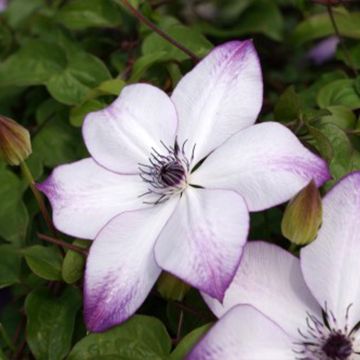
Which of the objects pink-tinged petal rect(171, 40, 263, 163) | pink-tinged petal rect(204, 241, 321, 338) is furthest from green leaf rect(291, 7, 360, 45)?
pink-tinged petal rect(204, 241, 321, 338)

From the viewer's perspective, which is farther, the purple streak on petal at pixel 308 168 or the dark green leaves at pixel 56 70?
the dark green leaves at pixel 56 70

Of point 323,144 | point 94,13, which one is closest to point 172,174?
point 323,144

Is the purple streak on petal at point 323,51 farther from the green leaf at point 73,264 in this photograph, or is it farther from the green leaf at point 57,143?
the green leaf at point 73,264

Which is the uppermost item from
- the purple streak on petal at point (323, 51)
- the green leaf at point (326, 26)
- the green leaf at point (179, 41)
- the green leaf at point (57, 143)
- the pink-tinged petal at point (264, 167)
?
the pink-tinged petal at point (264, 167)

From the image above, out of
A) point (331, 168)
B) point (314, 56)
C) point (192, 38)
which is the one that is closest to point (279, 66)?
point (314, 56)

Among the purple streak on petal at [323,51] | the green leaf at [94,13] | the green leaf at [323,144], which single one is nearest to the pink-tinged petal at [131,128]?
the green leaf at [323,144]

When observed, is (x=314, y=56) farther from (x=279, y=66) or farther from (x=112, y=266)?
(x=112, y=266)
